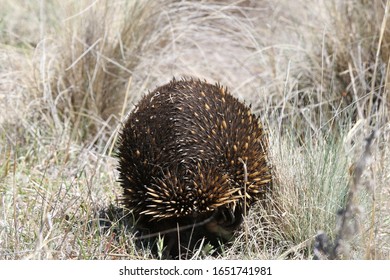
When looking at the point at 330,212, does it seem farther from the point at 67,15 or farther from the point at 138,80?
the point at 67,15

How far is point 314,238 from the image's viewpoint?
3.55 meters

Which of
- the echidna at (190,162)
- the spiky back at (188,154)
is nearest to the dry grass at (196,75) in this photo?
the echidna at (190,162)

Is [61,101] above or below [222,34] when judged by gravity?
below

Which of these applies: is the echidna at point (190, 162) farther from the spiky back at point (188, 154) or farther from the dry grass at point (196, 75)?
the dry grass at point (196, 75)

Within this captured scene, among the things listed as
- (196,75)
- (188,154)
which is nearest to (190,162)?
(188,154)

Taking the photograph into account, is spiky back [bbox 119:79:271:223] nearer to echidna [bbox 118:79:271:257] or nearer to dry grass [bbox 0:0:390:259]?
echidna [bbox 118:79:271:257]

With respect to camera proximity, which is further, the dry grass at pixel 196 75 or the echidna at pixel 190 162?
the dry grass at pixel 196 75

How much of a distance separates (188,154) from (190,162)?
0.13 ft

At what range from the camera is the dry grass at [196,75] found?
3.74m

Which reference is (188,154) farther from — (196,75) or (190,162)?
(196,75)

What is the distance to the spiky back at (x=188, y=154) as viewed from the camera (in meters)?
3.33

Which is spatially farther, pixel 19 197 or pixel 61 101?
pixel 61 101
